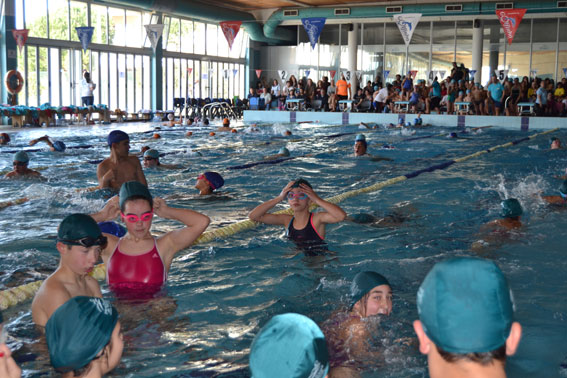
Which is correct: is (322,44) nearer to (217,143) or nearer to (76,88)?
(76,88)

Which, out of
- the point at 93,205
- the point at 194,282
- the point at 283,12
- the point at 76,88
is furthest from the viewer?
the point at 283,12

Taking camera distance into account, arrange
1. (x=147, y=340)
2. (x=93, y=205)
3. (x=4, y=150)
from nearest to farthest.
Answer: (x=147, y=340) → (x=93, y=205) → (x=4, y=150)

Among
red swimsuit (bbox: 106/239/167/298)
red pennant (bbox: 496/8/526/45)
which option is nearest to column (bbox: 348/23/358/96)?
red pennant (bbox: 496/8/526/45)

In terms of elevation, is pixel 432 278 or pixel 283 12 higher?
pixel 283 12

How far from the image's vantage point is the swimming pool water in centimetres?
333

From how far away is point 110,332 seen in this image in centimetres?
176

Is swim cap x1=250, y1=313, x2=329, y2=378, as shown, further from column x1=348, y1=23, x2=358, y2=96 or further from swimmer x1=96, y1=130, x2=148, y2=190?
column x1=348, y1=23, x2=358, y2=96

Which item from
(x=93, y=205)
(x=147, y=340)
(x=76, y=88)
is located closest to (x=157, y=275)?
(x=147, y=340)

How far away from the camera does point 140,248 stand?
3732 millimetres

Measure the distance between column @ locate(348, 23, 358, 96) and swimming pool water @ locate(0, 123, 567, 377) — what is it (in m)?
18.7

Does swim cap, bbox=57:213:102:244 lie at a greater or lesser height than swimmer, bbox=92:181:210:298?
greater

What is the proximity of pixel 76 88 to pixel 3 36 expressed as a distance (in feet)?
12.7

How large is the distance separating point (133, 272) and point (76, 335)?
2.04 metres

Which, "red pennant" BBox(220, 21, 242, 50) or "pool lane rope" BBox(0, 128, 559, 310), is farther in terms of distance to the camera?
"red pennant" BBox(220, 21, 242, 50)
